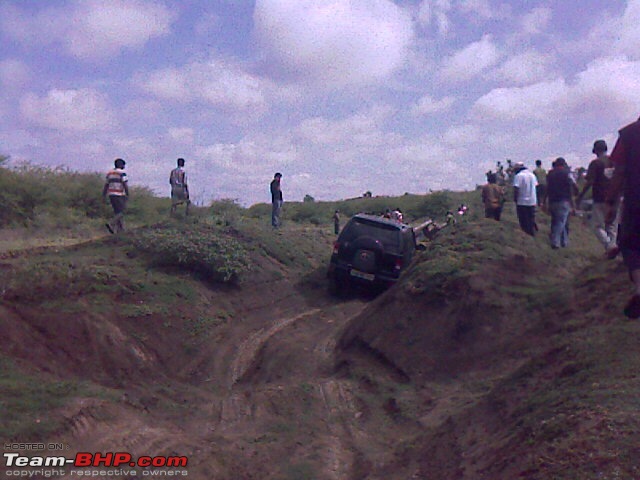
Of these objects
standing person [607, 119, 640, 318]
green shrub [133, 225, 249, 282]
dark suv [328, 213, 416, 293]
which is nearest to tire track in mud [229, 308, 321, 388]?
dark suv [328, 213, 416, 293]

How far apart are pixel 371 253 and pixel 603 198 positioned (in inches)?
209

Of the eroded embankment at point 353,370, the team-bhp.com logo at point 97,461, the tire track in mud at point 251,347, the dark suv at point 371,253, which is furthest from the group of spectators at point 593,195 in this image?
A: the tire track in mud at point 251,347

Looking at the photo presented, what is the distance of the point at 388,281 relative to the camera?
43.2 feet

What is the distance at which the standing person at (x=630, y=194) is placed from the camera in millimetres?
4527

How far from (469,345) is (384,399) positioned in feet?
5.02

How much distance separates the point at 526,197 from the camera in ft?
40.3

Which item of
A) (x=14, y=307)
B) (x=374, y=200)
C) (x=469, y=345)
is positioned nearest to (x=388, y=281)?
(x=469, y=345)

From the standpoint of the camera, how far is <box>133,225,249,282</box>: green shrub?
1254 centimetres

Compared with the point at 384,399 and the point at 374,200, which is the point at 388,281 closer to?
the point at 384,399

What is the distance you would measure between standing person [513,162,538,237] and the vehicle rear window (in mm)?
2575

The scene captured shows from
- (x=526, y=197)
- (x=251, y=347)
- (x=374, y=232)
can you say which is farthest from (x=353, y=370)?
(x=526, y=197)

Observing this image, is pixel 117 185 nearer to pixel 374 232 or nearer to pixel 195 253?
pixel 195 253

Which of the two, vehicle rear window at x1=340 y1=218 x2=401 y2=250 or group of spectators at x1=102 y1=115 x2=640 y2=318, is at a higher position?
group of spectators at x1=102 y1=115 x2=640 y2=318

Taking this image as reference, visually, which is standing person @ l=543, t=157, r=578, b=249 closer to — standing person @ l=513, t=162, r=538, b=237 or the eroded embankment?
standing person @ l=513, t=162, r=538, b=237
